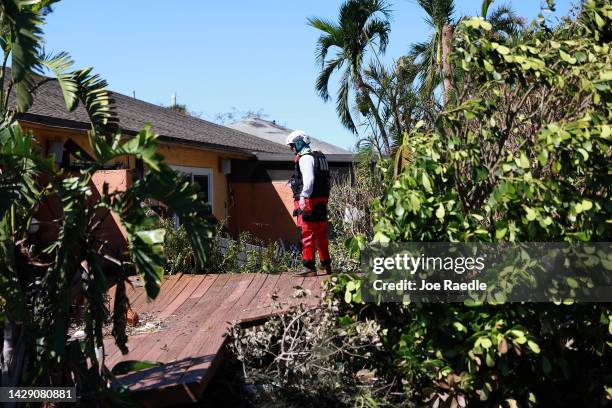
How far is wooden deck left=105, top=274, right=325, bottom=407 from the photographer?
4.60 metres

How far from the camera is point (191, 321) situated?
6.30 meters

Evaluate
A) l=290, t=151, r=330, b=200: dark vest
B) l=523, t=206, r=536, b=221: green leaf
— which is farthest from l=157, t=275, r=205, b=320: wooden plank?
l=523, t=206, r=536, b=221: green leaf

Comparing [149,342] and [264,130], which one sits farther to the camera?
[264,130]

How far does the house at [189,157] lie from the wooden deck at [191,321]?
186cm

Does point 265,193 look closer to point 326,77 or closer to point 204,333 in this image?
point 326,77

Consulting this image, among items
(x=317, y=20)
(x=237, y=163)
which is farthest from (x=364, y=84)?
(x=237, y=163)

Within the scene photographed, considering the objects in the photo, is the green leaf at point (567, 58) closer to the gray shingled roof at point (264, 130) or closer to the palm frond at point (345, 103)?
the palm frond at point (345, 103)

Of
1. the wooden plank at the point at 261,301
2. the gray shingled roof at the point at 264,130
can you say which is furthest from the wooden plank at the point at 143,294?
the gray shingled roof at the point at 264,130

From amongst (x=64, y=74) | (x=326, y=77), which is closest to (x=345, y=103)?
(x=326, y=77)

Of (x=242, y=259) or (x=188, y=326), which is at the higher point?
(x=242, y=259)

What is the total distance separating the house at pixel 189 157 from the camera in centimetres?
909

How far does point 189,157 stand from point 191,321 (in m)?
7.98

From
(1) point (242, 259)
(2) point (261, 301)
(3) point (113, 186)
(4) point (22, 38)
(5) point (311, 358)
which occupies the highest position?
(4) point (22, 38)

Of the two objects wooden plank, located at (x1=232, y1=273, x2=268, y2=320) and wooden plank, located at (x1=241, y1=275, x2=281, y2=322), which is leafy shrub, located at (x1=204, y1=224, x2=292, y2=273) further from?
wooden plank, located at (x1=241, y1=275, x2=281, y2=322)
